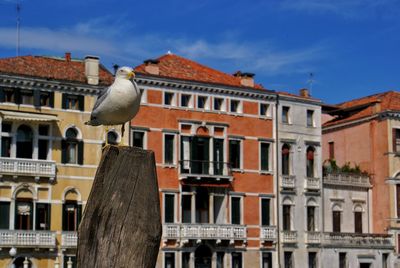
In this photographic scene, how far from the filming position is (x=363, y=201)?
46.2 m

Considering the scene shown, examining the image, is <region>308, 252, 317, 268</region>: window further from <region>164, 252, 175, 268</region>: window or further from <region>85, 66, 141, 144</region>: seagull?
<region>85, 66, 141, 144</region>: seagull

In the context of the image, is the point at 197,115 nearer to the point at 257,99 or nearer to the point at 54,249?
the point at 257,99

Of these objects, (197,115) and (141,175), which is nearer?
(141,175)

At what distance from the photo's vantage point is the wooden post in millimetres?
10703

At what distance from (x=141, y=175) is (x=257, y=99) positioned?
3254cm

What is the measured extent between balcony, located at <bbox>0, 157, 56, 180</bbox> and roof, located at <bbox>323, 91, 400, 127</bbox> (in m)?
18.6

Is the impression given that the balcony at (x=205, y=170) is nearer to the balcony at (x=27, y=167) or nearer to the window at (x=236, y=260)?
the window at (x=236, y=260)

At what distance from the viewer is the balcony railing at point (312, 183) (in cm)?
4416

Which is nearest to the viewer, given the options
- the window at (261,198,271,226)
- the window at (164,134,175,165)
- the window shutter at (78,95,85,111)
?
the window shutter at (78,95,85,111)

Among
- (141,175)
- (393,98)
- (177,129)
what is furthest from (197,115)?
(141,175)

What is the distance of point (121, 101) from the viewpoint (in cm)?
1103


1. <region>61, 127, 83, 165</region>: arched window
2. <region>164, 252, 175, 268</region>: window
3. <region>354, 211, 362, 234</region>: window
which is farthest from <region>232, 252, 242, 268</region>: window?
<region>61, 127, 83, 165</region>: arched window

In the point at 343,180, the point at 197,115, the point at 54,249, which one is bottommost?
the point at 54,249

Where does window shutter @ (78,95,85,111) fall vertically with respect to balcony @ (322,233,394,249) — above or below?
above
